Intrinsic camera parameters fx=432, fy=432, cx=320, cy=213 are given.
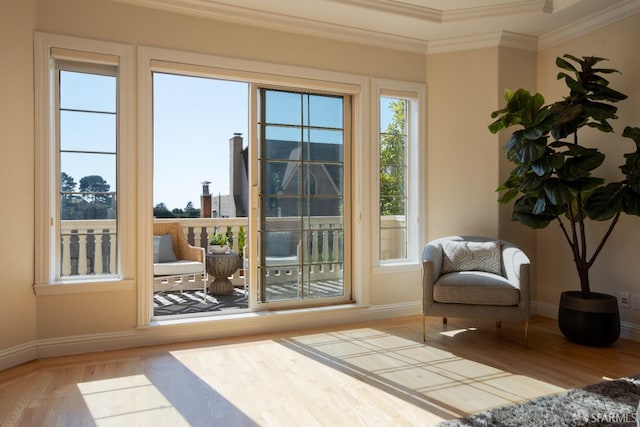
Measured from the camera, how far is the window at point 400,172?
4344 millimetres

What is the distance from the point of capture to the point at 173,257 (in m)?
5.28

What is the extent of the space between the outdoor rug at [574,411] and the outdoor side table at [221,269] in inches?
149

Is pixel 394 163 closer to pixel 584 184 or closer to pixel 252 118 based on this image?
pixel 252 118

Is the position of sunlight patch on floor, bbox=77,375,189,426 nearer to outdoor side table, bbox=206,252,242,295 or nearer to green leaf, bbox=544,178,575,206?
outdoor side table, bbox=206,252,242,295

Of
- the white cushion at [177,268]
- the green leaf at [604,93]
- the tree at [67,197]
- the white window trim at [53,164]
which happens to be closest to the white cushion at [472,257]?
the green leaf at [604,93]

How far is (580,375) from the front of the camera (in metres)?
2.74

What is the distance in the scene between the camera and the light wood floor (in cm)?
224

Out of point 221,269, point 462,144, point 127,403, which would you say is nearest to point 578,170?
point 462,144

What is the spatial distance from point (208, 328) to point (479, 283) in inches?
86.4

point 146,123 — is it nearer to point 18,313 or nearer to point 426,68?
point 18,313

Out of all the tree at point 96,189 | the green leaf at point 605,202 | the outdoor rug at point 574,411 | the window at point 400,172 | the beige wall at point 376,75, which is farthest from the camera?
the window at point 400,172

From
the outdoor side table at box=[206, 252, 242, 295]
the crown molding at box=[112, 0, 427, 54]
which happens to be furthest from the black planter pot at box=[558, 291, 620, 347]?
the outdoor side table at box=[206, 252, 242, 295]

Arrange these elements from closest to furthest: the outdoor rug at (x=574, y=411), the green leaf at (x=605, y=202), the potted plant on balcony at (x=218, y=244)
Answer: the outdoor rug at (x=574, y=411)
the green leaf at (x=605, y=202)
the potted plant on balcony at (x=218, y=244)

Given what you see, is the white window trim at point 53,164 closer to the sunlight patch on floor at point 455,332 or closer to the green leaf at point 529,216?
the sunlight patch on floor at point 455,332
